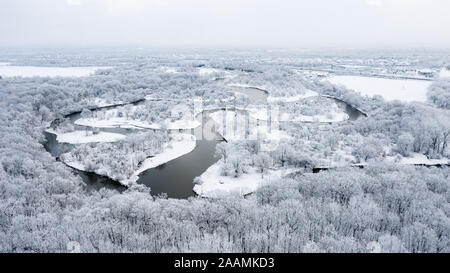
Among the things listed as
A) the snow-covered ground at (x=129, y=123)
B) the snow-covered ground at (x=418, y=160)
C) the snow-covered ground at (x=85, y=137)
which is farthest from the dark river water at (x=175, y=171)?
the snow-covered ground at (x=418, y=160)

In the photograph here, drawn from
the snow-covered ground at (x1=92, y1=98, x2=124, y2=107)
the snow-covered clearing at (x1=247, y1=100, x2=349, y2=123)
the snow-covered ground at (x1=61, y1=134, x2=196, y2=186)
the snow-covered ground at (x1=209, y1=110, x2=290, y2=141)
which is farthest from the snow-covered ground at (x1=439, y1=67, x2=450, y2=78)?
the snow-covered ground at (x1=92, y1=98, x2=124, y2=107)

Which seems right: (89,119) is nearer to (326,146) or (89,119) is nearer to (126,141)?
(126,141)

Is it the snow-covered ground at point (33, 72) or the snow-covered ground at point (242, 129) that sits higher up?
the snow-covered ground at point (33, 72)

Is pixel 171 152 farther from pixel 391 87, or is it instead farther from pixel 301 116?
pixel 391 87

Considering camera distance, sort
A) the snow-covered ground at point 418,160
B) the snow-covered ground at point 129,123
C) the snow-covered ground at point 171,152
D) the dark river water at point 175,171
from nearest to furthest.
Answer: the dark river water at point 175,171 → the snow-covered ground at point 171,152 → the snow-covered ground at point 418,160 → the snow-covered ground at point 129,123

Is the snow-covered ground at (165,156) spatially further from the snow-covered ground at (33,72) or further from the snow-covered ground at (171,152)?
the snow-covered ground at (33,72)

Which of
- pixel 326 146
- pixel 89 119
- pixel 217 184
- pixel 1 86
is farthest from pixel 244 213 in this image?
pixel 1 86

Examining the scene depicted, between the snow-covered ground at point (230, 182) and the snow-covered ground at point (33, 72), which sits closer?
the snow-covered ground at point (230, 182)
